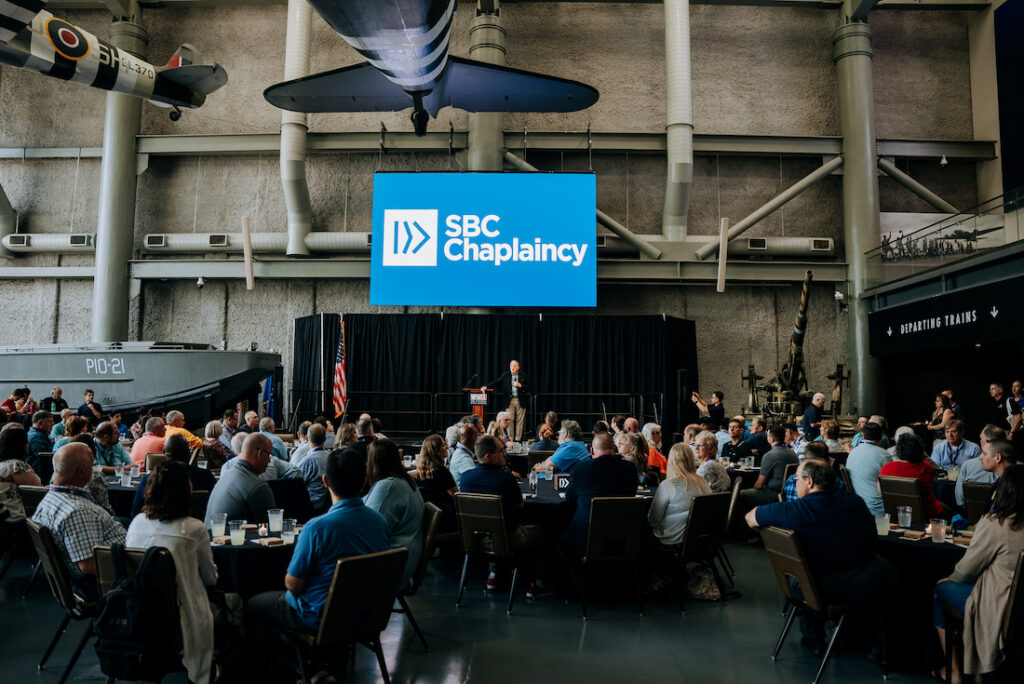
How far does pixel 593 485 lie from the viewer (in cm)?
468

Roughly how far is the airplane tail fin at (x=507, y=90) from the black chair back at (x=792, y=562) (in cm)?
572

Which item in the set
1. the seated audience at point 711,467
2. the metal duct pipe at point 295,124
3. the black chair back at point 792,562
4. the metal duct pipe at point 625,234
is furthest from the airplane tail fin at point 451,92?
the metal duct pipe at point 295,124

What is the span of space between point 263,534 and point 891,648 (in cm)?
339

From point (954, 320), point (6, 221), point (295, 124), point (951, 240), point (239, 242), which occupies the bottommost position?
point (954, 320)

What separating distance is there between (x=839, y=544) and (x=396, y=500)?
2255 mm

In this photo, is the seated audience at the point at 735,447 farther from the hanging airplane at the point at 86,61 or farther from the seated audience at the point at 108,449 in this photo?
the hanging airplane at the point at 86,61

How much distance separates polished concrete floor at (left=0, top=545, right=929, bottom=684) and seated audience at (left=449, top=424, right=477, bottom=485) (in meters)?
0.97

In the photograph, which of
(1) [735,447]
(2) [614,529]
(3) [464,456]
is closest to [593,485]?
(2) [614,529]

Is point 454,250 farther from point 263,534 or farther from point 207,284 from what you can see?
point 263,534

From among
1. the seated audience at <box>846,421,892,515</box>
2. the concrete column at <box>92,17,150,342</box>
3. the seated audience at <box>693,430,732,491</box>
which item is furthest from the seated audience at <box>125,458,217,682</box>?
the concrete column at <box>92,17,150,342</box>

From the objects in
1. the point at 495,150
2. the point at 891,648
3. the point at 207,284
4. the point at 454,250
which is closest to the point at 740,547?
the point at 891,648

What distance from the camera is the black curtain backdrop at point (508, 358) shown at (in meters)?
13.8

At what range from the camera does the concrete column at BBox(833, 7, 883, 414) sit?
13.9m

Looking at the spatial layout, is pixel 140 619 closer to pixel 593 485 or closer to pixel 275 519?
pixel 275 519
